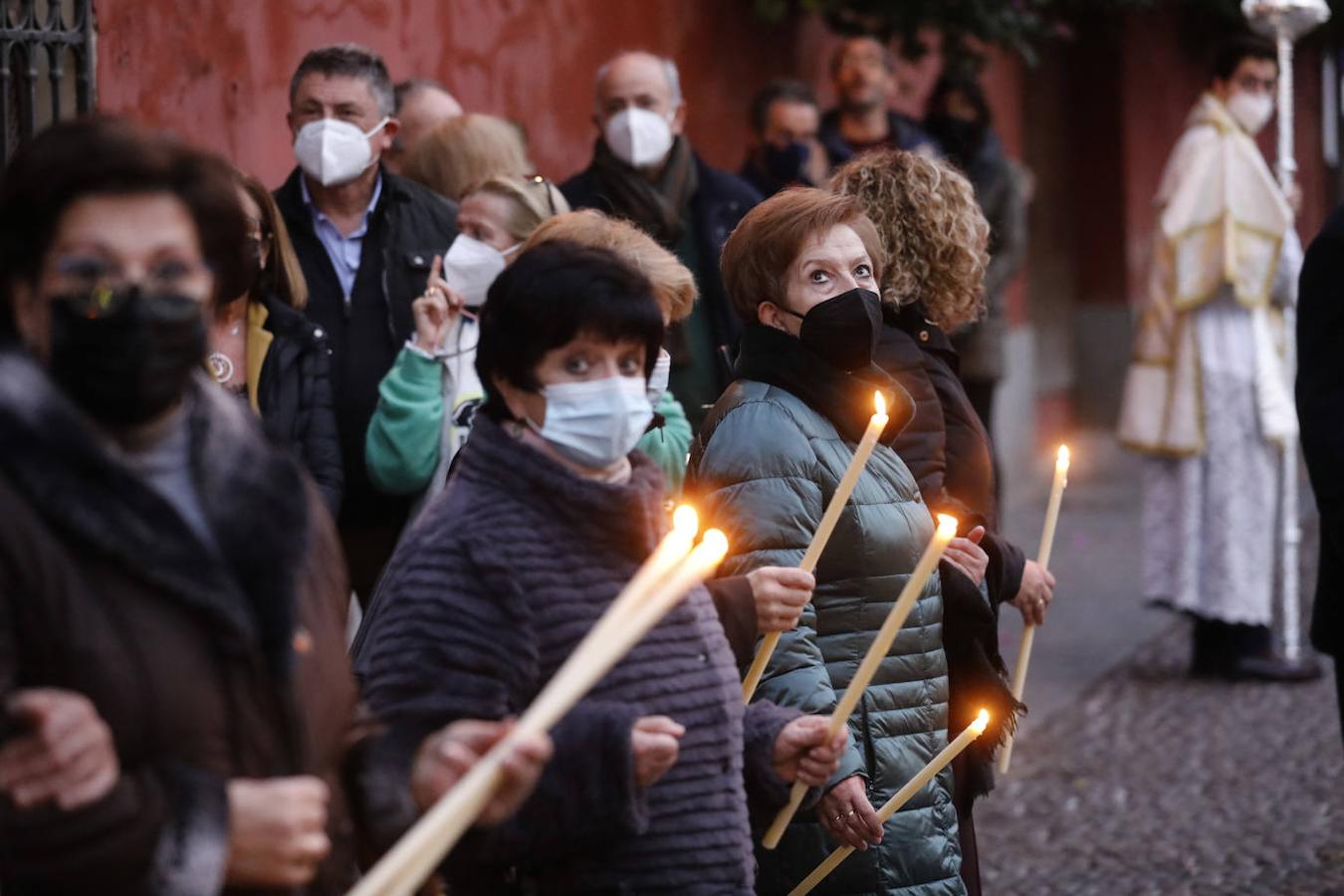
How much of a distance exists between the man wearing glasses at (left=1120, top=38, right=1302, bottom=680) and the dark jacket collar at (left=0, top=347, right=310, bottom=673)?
659cm

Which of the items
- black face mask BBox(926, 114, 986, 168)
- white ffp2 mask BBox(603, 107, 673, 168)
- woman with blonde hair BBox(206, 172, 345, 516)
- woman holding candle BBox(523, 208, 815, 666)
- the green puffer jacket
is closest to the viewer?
woman holding candle BBox(523, 208, 815, 666)

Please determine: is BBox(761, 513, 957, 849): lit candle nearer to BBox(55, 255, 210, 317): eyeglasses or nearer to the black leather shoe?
BBox(55, 255, 210, 317): eyeglasses

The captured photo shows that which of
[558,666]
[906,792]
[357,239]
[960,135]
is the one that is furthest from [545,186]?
[960,135]

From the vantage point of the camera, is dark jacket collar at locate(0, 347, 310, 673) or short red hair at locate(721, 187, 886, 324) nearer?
dark jacket collar at locate(0, 347, 310, 673)

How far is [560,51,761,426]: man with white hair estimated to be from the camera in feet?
21.2

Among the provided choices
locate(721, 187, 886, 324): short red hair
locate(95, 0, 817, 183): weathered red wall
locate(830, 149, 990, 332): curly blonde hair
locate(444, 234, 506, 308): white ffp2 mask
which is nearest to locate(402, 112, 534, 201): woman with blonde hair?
locate(444, 234, 506, 308): white ffp2 mask

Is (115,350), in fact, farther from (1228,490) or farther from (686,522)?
(1228,490)

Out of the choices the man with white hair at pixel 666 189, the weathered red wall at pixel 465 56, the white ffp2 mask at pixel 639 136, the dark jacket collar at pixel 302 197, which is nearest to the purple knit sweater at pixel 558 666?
the dark jacket collar at pixel 302 197

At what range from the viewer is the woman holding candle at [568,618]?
271 cm

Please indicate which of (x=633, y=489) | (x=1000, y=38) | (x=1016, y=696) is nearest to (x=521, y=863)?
(x=633, y=489)

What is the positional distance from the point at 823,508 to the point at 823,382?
0.25 metres

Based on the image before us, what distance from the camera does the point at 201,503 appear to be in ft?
7.25

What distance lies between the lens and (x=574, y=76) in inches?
345

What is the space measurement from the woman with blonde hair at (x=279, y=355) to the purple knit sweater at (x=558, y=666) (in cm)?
186
